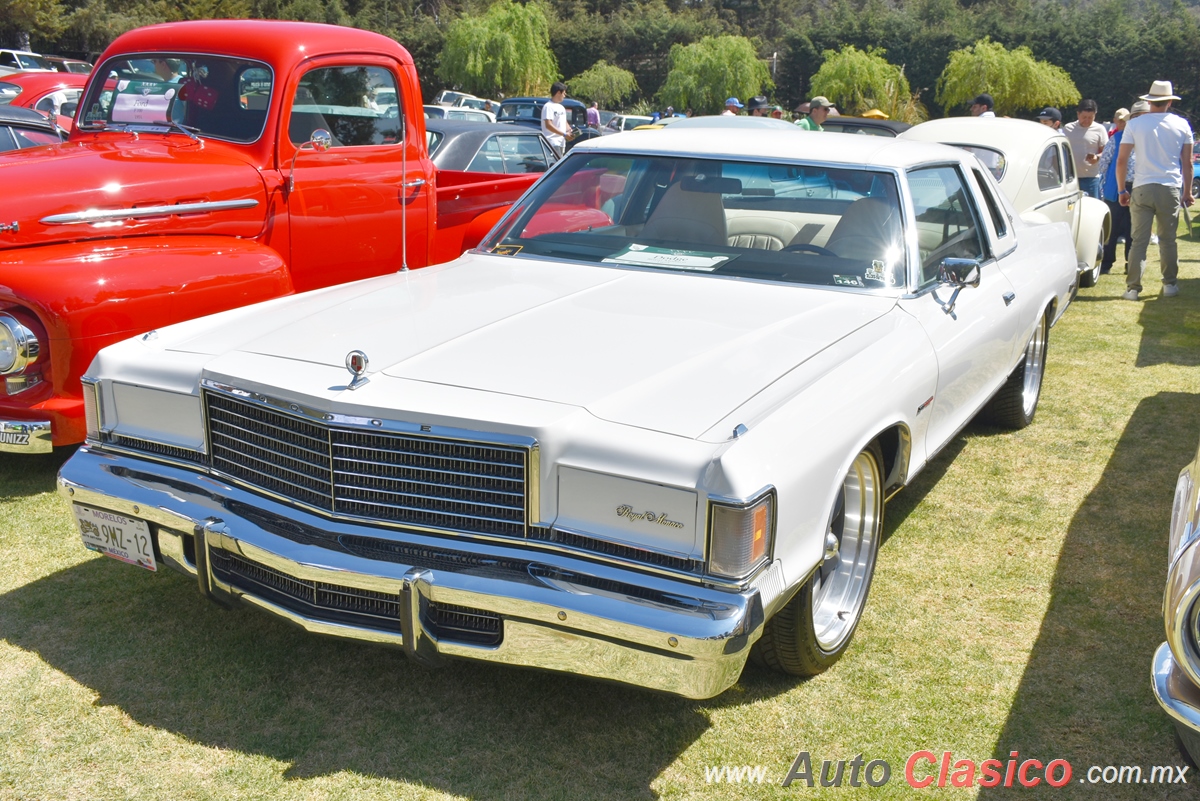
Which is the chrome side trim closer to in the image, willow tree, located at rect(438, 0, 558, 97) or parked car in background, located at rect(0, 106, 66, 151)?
parked car in background, located at rect(0, 106, 66, 151)

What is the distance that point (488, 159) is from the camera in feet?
26.3

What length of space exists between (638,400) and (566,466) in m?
0.29

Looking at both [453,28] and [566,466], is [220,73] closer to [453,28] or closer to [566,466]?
[566,466]

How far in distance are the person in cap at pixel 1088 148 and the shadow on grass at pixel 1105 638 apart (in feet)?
21.4

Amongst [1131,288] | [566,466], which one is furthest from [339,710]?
[1131,288]

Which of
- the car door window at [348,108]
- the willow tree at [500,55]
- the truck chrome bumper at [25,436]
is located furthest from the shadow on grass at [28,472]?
the willow tree at [500,55]

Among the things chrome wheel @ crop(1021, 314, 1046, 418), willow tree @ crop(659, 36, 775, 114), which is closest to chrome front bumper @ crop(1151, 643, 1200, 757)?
chrome wheel @ crop(1021, 314, 1046, 418)

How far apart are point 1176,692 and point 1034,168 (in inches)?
267

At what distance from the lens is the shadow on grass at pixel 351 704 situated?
2736mm

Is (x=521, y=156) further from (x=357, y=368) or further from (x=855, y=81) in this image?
(x=855, y=81)

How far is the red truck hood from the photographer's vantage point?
4418 millimetres

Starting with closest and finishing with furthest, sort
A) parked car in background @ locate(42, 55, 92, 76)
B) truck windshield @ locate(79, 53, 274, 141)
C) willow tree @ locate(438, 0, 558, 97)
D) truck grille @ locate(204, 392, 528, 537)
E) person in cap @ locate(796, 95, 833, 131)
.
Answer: truck grille @ locate(204, 392, 528, 537)
truck windshield @ locate(79, 53, 274, 141)
person in cap @ locate(796, 95, 833, 131)
parked car in background @ locate(42, 55, 92, 76)
willow tree @ locate(438, 0, 558, 97)

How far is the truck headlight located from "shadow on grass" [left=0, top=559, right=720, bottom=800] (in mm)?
1057

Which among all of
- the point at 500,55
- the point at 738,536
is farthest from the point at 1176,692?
the point at 500,55
